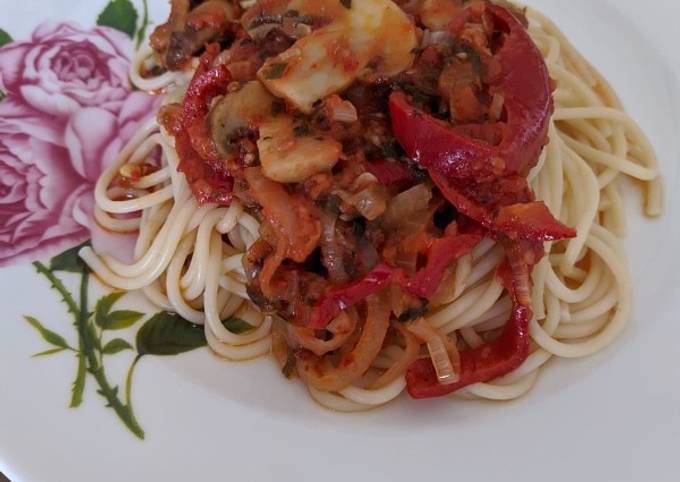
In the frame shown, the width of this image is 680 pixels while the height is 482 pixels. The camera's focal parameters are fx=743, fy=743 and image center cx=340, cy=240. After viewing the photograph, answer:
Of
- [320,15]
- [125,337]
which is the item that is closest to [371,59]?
[320,15]

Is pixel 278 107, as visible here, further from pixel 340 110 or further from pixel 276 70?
pixel 340 110

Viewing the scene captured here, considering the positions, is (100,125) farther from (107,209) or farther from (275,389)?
(275,389)

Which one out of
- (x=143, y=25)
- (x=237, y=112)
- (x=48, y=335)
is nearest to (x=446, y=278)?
(x=237, y=112)

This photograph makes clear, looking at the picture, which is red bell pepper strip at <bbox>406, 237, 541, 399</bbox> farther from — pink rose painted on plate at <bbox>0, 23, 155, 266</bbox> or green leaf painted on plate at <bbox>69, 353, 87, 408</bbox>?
pink rose painted on plate at <bbox>0, 23, 155, 266</bbox>

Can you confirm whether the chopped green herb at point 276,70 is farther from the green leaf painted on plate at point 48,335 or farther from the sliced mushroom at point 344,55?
the green leaf painted on plate at point 48,335

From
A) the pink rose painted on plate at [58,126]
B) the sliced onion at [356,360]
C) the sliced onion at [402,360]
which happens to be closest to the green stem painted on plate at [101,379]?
the pink rose painted on plate at [58,126]

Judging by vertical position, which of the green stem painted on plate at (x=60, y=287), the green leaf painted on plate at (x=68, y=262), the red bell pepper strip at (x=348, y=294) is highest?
the red bell pepper strip at (x=348, y=294)
